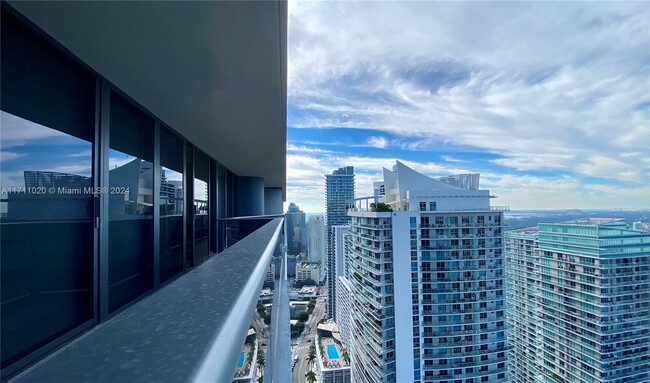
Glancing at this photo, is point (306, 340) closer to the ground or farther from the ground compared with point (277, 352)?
closer to the ground

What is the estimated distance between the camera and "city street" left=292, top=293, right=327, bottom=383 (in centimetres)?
2906

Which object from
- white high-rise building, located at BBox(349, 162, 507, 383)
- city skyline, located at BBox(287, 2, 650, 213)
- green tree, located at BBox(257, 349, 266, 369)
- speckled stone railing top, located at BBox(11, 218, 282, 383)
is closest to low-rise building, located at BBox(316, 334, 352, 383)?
white high-rise building, located at BBox(349, 162, 507, 383)

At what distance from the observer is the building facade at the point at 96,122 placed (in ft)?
5.62

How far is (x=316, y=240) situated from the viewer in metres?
60.3

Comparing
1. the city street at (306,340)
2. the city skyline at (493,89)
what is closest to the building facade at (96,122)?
the city skyline at (493,89)

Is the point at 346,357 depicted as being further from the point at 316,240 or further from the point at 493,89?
the point at 493,89

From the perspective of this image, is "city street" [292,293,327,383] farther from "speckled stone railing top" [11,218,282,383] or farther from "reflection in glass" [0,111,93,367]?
"speckled stone railing top" [11,218,282,383]

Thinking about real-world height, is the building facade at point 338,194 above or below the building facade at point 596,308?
above

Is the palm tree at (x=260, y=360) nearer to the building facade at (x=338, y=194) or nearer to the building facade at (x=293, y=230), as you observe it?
the building facade at (x=293, y=230)

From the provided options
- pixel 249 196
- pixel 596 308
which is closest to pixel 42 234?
pixel 249 196

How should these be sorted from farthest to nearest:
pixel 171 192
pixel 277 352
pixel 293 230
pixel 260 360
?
pixel 293 230
pixel 171 192
pixel 277 352
pixel 260 360

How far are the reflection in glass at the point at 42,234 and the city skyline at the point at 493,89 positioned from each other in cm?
255

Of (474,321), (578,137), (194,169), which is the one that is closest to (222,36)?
(194,169)

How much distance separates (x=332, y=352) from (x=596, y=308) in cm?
2484
